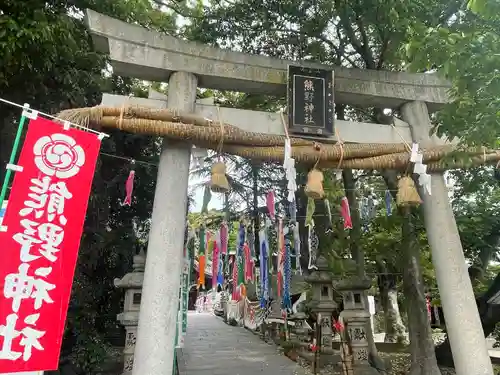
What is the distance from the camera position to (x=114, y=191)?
388 inches

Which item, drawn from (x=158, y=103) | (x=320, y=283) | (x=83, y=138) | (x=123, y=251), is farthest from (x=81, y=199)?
(x=320, y=283)

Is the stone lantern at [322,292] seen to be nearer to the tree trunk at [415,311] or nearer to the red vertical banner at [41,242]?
the tree trunk at [415,311]

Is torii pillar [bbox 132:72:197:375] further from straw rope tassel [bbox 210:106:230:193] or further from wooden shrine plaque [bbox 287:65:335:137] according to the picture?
wooden shrine plaque [bbox 287:65:335:137]

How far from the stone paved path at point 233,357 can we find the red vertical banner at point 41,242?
5.66m

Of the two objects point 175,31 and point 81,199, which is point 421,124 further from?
point 175,31

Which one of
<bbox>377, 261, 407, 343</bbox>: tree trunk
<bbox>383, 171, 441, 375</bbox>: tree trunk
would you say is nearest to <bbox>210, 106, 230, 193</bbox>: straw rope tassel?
<bbox>383, 171, 441, 375</bbox>: tree trunk

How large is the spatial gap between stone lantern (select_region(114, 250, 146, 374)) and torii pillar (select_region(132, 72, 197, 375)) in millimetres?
2603

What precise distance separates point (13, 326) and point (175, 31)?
9.64 metres

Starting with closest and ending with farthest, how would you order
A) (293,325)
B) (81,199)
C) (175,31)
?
1. (81,199)
2. (175,31)
3. (293,325)

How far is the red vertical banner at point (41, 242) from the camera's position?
3.41 m

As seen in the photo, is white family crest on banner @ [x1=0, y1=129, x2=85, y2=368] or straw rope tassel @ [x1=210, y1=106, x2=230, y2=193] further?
straw rope tassel @ [x1=210, y1=106, x2=230, y2=193]

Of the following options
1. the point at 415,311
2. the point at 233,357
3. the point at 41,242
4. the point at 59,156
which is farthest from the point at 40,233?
the point at 233,357

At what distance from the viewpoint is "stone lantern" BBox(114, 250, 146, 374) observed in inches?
267

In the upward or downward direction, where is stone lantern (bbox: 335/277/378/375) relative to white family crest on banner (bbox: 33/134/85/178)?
→ downward
